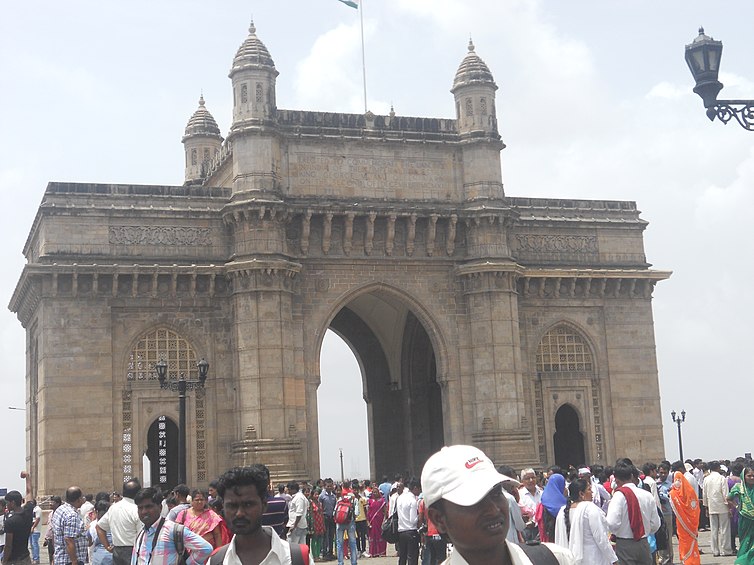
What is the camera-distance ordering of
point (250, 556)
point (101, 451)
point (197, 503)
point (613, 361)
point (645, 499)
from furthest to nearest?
point (613, 361) → point (101, 451) → point (645, 499) → point (197, 503) → point (250, 556)

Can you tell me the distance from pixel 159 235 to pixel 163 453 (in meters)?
7.41

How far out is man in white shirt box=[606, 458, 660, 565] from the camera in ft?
37.7

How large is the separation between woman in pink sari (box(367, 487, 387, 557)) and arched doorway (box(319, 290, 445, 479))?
41.1 feet

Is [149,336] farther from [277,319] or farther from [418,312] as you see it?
[418,312]

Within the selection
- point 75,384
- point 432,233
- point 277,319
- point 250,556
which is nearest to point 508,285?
point 432,233

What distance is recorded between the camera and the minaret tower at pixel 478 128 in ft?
110

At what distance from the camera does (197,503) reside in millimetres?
9648

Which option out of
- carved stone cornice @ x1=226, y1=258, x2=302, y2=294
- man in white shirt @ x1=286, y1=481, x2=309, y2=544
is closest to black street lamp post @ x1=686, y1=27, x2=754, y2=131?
man in white shirt @ x1=286, y1=481, x2=309, y2=544

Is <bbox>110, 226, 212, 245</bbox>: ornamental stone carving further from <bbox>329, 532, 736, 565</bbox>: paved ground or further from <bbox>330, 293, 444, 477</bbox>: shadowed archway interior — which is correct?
<bbox>329, 532, 736, 565</bbox>: paved ground

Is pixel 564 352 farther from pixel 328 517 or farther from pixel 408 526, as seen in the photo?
pixel 408 526

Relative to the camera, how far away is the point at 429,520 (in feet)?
12.1

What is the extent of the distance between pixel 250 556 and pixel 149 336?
84.6 ft

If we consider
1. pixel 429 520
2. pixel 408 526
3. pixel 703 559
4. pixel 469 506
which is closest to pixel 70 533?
pixel 408 526

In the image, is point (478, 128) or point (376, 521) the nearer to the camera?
point (376, 521)
